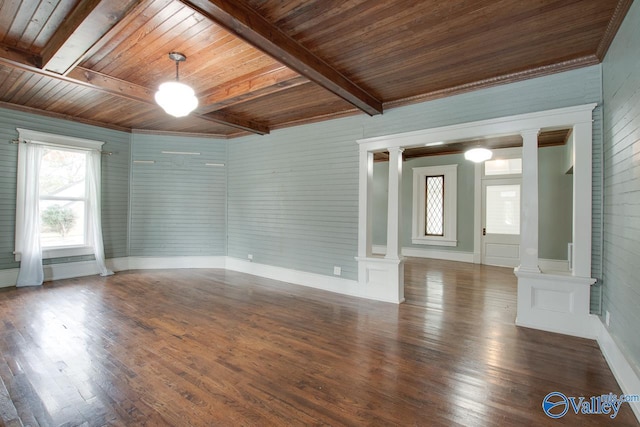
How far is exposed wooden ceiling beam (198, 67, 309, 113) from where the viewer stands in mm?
3510

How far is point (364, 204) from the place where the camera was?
185 inches

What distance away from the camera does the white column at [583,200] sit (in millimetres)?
3143

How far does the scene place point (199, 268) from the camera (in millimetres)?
6535

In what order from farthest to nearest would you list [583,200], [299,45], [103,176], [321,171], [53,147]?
[103,176]
[53,147]
[321,171]
[583,200]
[299,45]

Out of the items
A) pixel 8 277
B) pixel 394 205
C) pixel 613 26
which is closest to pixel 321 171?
pixel 394 205

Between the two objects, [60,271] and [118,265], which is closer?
[60,271]

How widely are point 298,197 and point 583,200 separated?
3939 millimetres

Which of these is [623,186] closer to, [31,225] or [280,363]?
[280,363]

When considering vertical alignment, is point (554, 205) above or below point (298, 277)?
above

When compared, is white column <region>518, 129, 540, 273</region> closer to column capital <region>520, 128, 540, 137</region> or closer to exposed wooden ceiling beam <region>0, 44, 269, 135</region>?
column capital <region>520, 128, 540, 137</region>

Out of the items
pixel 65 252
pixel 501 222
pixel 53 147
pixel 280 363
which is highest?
pixel 53 147

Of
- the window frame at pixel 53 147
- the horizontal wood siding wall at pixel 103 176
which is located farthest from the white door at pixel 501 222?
the window frame at pixel 53 147

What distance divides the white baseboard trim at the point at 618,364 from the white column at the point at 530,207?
0.78 meters

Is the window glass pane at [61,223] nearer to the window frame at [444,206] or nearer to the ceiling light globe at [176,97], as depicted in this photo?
the ceiling light globe at [176,97]
